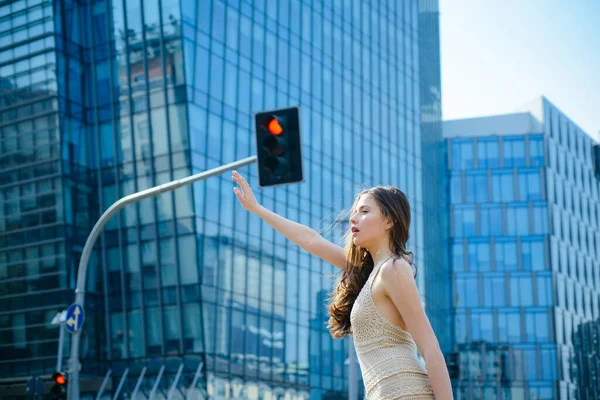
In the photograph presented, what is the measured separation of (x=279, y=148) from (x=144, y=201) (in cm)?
2651

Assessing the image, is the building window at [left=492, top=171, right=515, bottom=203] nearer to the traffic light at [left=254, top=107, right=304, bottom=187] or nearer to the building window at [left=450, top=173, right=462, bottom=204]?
the building window at [left=450, top=173, right=462, bottom=204]

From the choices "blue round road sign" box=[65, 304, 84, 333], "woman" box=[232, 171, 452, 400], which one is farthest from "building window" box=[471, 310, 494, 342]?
"woman" box=[232, 171, 452, 400]

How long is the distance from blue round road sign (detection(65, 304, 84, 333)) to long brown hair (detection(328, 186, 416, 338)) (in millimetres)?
14057

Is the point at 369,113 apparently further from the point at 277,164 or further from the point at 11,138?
the point at 277,164

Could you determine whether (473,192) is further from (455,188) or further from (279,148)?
Answer: (279,148)

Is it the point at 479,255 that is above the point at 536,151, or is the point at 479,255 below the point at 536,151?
below

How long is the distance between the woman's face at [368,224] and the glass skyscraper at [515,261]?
68862 mm

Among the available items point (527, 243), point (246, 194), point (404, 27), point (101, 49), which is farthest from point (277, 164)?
point (527, 243)

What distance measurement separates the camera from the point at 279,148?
411 inches

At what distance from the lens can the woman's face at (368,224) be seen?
11.2 ft

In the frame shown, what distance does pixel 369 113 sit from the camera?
53.4 metres

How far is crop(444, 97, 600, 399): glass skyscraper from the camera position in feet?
235

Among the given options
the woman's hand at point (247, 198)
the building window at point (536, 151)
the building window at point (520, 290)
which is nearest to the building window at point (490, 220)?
the building window at point (520, 290)

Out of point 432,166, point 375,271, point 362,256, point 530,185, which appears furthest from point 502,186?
point 375,271
